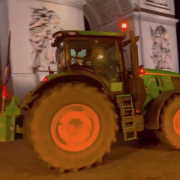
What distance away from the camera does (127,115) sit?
12.5 ft

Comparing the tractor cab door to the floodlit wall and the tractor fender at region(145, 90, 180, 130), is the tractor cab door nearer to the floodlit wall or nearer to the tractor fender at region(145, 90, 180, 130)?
the tractor fender at region(145, 90, 180, 130)

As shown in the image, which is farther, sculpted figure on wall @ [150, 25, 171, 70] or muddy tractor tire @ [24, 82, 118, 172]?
sculpted figure on wall @ [150, 25, 171, 70]

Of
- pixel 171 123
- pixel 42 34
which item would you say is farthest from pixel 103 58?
pixel 42 34

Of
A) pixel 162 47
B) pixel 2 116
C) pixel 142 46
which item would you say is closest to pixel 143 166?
pixel 2 116

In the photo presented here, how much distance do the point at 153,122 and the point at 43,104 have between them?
187cm

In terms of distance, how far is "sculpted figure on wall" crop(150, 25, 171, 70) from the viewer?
1268 centimetres

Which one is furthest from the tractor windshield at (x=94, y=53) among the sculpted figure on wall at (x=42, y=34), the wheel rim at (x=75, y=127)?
the sculpted figure on wall at (x=42, y=34)

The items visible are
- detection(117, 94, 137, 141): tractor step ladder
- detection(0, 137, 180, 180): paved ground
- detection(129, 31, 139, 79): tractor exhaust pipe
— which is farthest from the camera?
detection(129, 31, 139, 79): tractor exhaust pipe

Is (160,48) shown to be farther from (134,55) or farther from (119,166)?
(119,166)

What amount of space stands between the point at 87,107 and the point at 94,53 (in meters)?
1.03

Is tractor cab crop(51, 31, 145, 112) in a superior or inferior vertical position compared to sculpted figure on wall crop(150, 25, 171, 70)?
inferior

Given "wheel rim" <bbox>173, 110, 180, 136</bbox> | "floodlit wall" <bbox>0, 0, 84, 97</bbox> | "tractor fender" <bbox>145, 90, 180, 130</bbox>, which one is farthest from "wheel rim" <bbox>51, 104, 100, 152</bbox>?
"floodlit wall" <bbox>0, 0, 84, 97</bbox>

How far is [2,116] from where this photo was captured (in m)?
3.62

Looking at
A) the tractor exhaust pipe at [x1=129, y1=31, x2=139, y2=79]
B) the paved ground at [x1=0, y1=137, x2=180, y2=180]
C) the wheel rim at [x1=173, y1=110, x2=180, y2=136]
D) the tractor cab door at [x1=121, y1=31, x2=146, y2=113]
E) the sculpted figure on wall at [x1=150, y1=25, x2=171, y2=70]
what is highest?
the sculpted figure on wall at [x1=150, y1=25, x2=171, y2=70]
